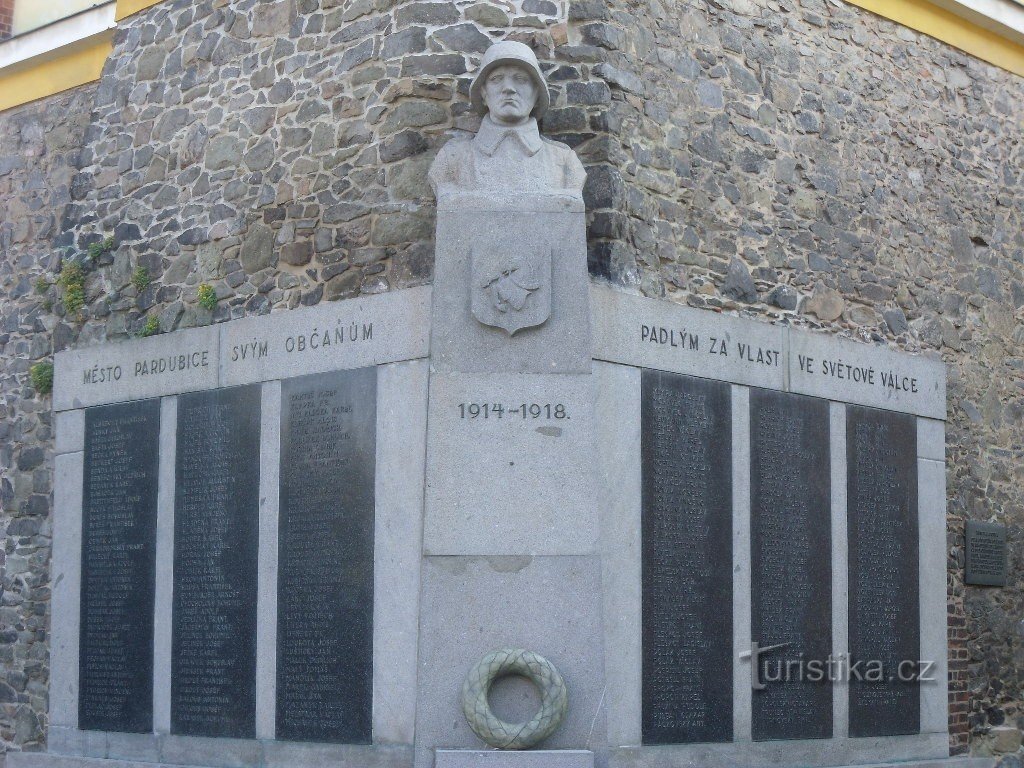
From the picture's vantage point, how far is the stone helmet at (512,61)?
1037cm

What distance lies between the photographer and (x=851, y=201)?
1245 centimetres

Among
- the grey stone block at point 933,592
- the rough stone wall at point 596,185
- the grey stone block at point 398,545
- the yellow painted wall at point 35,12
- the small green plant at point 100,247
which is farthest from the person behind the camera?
the yellow painted wall at point 35,12

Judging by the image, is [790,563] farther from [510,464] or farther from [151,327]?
[151,327]

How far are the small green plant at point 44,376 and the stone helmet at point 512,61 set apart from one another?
437cm

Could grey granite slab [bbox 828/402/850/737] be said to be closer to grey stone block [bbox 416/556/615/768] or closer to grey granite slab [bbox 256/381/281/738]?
grey stone block [bbox 416/556/615/768]

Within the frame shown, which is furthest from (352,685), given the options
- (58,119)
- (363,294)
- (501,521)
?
(58,119)

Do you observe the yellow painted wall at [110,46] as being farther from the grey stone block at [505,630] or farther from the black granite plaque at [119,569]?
the grey stone block at [505,630]

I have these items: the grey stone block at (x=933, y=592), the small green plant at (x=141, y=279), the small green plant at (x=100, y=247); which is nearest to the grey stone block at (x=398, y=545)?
the small green plant at (x=141, y=279)

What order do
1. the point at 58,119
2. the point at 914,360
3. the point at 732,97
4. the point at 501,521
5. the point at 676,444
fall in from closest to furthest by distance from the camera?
the point at 501,521
the point at 676,444
the point at 732,97
the point at 914,360
the point at 58,119

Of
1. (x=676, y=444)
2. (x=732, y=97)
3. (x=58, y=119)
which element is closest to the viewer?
(x=676, y=444)

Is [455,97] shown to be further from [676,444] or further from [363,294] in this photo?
[676,444]

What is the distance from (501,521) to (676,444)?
146 cm

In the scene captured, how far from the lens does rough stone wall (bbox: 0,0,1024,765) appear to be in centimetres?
1095

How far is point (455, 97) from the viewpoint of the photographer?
1091 centimetres
